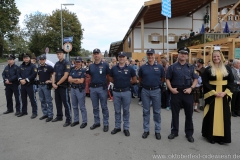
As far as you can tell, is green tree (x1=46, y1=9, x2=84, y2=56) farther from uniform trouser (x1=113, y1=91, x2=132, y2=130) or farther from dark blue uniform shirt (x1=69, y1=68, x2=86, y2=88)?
uniform trouser (x1=113, y1=91, x2=132, y2=130)

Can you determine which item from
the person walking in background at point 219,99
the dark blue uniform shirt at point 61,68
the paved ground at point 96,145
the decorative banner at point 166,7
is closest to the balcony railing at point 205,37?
the decorative banner at point 166,7

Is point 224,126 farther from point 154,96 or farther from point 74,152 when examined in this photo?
point 74,152

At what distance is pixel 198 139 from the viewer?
14.1ft

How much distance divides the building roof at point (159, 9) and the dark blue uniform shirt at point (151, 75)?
12052mm

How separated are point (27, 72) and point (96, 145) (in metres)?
3.40

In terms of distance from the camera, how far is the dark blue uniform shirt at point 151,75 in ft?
14.2

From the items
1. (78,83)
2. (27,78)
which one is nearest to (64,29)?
(27,78)

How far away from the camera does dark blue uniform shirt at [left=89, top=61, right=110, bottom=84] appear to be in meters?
4.77

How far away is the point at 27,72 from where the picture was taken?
5.96 m

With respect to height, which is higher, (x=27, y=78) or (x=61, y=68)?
(x=61, y=68)

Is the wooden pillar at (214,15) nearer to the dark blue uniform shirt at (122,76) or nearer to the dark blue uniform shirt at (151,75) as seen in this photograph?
the dark blue uniform shirt at (151,75)

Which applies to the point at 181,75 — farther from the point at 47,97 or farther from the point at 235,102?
the point at 47,97

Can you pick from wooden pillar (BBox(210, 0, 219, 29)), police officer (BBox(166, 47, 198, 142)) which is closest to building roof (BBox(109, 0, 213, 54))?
wooden pillar (BBox(210, 0, 219, 29))

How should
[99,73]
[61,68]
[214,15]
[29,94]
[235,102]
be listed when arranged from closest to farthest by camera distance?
[99,73] → [61,68] → [29,94] → [235,102] → [214,15]
